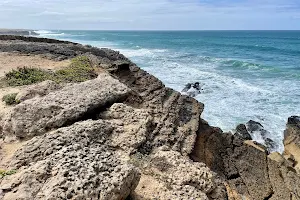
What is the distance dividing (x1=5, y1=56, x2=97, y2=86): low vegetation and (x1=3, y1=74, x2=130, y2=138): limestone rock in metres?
3.66

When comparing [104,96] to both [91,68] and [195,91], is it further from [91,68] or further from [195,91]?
[195,91]

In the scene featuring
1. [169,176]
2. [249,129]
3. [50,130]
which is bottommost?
[249,129]

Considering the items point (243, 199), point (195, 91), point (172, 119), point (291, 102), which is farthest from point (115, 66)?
point (291, 102)

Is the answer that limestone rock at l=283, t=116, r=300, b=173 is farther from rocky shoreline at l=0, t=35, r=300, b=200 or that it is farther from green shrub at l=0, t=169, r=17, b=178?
green shrub at l=0, t=169, r=17, b=178

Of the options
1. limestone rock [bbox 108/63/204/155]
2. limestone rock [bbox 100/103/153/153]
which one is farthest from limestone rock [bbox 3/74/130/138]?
limestone rock [bbox 108/63/204/155]

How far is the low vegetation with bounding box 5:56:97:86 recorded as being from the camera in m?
12.5

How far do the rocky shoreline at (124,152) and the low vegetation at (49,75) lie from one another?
2085 mm

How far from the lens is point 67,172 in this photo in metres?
5.37

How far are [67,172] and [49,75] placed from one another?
8.27 metres

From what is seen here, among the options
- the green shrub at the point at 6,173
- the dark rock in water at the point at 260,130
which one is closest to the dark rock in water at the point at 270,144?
the dark rock in water at the point at 260,130

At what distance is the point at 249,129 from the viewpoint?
18828 mm

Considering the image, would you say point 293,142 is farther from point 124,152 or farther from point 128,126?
point 124,152

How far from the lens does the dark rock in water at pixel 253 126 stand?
1875 centimetres

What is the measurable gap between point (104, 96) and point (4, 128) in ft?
8.05
